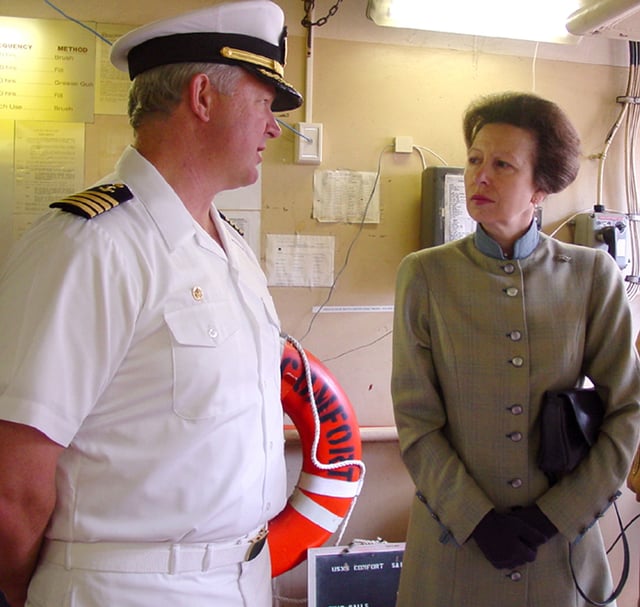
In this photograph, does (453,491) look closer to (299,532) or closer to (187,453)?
(187,453)

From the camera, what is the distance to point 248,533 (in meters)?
0.93

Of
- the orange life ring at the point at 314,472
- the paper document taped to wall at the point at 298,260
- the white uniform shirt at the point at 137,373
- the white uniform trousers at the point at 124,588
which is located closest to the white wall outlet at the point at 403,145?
the paper document taped to wall at the point at 298,260

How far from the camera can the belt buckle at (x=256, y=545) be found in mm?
930

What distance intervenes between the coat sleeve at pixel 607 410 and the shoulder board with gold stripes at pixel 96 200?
2.85 feet

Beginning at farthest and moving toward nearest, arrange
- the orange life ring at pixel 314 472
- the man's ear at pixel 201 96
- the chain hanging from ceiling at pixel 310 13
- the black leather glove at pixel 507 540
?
the chain hanging from ceiling at pixel 310 13, the orange life ring at pixel 314 472, the black leather glove at pixel 507 540, the man's ear at pixel 201 96

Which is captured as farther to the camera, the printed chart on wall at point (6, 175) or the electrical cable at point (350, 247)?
the electrical cable at point (350, 247)

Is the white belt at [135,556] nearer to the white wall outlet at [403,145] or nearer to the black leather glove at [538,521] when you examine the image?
the black leather glove at [538,521]

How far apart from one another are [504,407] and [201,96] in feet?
2.49

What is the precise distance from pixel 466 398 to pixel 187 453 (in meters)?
0.55

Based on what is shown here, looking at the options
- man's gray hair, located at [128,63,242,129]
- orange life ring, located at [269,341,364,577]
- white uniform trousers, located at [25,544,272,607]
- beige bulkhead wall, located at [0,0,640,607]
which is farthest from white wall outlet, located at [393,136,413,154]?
white uniform trousers, located at [25,544,272,607]

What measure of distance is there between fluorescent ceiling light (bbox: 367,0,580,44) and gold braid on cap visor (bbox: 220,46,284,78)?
107 centimetres

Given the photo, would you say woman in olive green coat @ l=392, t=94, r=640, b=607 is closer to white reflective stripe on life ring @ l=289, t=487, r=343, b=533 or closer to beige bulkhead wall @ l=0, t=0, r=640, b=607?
white reflective stripe on life ring @ l=289, t=487, r=343, b=533

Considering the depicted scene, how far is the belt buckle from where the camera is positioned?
0.93 metres

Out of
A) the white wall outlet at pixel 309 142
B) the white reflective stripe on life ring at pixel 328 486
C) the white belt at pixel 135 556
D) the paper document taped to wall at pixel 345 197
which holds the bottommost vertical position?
the white reflective stripe on life ring at pixel 328 486
